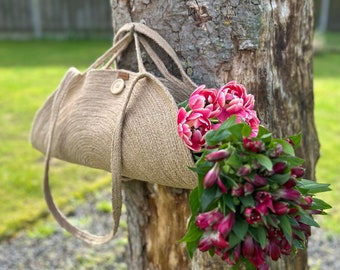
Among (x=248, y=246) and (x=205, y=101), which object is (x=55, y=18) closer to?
(x=205, y=101)

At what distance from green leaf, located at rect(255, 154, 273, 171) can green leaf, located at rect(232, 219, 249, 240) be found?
0.12m

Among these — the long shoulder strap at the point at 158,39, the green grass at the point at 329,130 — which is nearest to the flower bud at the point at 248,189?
the long shoulder strap at the point at 158,39

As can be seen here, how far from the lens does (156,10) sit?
1.58 m

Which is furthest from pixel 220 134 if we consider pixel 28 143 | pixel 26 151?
pixel 28 143

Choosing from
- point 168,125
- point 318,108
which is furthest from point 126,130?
point 318,108

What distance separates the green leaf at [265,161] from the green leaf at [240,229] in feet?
0.40

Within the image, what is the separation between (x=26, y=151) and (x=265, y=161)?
13.0 feet

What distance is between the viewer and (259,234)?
42.8 inches

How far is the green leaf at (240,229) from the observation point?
1.07 m

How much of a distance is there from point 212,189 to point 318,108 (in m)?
5.15

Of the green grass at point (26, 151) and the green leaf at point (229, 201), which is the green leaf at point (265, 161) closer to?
the green leaf at point (229, 201)

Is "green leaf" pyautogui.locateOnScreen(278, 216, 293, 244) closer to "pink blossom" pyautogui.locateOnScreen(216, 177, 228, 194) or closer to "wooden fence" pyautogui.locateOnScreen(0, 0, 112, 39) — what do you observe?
"pink blossom" pyautogui.locateOnScreen(216, 177, 228, 194)

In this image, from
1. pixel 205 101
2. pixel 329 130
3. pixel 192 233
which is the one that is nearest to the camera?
pixel 192 233

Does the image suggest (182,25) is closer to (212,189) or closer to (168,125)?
(168,125)
